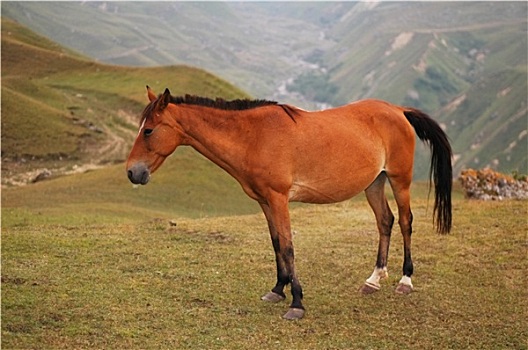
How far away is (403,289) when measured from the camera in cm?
1118

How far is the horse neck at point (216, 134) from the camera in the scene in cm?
981

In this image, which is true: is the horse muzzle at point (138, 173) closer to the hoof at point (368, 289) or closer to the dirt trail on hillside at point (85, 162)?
the hoof at point (368, 289)

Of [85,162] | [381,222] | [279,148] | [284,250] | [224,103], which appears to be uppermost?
[224,103]

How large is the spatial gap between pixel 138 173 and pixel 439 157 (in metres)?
6.46

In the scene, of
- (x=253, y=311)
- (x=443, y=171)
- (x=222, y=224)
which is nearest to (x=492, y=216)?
(x=443, y=171)

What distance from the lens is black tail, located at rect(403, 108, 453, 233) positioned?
11898mm

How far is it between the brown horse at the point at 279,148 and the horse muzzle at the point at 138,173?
16mm

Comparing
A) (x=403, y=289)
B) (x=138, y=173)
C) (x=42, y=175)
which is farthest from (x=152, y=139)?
(x=42, y=175)

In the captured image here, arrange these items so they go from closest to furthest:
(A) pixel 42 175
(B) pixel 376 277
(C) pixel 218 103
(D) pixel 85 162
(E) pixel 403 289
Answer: (C) pixel 218 103
(E) pixel 403 289
(B) pixel 376 277
(A) pixel 42 175
(D) pixel 85 162

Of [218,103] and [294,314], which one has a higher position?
[218,103]

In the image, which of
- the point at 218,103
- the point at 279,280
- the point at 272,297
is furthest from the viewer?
the point at 279,280

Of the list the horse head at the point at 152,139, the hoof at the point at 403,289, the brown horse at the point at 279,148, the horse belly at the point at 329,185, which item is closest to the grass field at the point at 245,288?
the hoof at the point at 403,289

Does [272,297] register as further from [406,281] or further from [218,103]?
[218,103]

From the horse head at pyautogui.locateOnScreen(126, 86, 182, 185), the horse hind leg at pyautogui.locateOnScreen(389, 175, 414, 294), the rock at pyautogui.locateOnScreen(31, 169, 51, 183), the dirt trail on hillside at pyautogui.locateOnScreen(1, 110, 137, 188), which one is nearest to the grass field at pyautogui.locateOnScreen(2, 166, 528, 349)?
the horse hind leg at pyautogui.locateOnScreen(389, 175, 414, 294)
